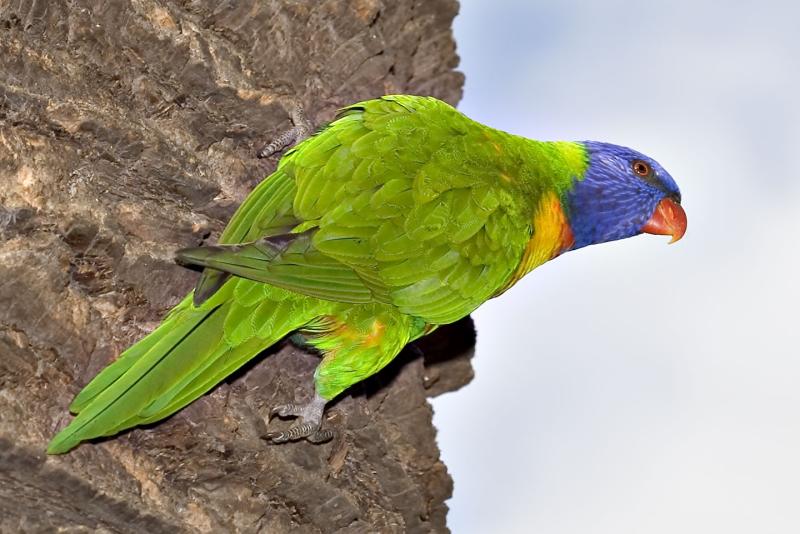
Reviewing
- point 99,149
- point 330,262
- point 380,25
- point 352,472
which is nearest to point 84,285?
point 99,149

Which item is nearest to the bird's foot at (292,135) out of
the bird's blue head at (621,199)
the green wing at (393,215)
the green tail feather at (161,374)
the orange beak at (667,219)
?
the green wing at (393,215)

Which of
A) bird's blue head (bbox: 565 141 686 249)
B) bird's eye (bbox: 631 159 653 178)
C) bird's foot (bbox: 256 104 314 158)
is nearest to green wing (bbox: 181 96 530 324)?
bird's foot (bbox: 256 104 314 158)

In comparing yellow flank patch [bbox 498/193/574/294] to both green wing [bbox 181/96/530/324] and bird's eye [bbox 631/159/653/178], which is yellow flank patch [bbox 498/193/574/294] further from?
bird's eye [bbox 631/159/653/178]

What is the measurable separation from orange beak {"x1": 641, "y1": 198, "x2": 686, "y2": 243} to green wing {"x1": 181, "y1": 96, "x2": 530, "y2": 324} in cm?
101

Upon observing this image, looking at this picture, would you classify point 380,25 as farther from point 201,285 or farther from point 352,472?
point 352,472

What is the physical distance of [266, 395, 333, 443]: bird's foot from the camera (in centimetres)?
363

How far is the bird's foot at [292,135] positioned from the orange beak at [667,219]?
1910 mm

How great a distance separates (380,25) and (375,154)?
4.65 ft

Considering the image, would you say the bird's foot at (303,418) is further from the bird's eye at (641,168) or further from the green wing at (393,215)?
the bird's eye at (641,168)

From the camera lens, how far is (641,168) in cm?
433

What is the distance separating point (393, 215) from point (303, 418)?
103cm

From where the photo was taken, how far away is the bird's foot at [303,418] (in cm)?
363

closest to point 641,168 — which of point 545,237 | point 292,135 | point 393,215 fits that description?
point 545,237

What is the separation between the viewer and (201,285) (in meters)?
3.20
